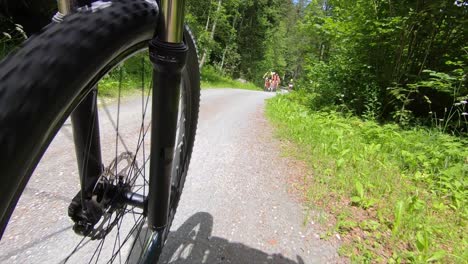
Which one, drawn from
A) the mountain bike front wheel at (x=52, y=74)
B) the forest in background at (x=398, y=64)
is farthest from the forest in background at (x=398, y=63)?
the mountain bike front wheel at (x=52, y=74)

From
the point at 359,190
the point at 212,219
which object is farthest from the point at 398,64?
the point at 212,219

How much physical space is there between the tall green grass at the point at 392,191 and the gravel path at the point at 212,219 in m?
0.34

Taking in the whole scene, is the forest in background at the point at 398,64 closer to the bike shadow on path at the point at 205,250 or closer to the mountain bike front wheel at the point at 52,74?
the bike shadow on path at the point at 205,250

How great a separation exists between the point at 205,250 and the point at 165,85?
4.59ft

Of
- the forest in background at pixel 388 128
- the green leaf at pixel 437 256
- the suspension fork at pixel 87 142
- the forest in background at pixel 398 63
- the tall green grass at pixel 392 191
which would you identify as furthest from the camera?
the forest in background at pixel 398 63

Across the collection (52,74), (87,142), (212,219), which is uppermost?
(52,74)

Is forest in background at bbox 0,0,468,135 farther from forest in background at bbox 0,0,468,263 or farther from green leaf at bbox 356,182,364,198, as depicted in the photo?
green leaf at bbox 356,182,364,198

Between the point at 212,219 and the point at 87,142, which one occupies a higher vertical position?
the point at 87,142

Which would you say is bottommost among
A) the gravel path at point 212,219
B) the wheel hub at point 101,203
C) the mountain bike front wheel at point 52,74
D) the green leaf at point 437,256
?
the gravel path at point 212,219

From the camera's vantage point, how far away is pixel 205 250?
1.87 m

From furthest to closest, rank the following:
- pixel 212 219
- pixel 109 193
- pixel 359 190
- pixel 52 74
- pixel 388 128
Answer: pixel 388 128 → pixel 359 190 → pixel 212 219 → pixel 109 193 → pixel 52 74

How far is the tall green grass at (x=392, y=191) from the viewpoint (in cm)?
212

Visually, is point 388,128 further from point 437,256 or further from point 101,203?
point 101,203

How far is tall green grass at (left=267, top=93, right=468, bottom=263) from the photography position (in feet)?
6.97
